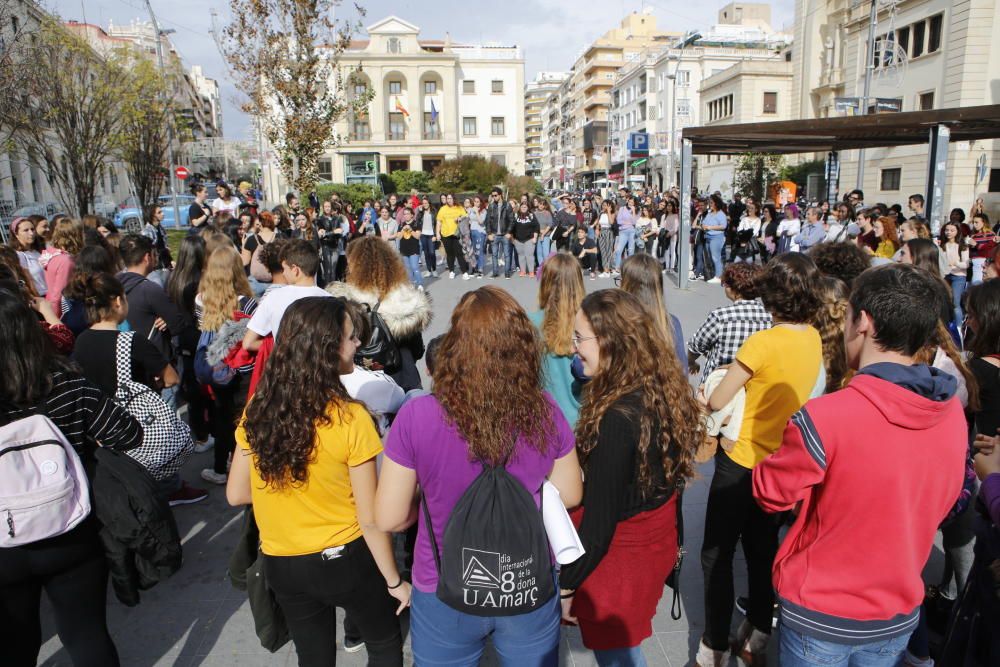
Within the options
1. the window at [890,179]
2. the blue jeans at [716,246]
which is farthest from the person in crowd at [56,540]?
the window at [890,179]

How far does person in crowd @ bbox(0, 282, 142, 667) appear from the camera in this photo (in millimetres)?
2154

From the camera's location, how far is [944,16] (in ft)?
90.1

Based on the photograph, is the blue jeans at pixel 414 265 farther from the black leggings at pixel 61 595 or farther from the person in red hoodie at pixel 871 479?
the person in red hoodie at pixel 871 479

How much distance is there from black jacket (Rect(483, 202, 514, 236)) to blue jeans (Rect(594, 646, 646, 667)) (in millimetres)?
12694

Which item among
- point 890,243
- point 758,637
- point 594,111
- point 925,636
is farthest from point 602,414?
point 594,111

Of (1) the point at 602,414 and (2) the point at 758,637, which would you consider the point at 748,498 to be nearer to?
(2) the point at 758,637

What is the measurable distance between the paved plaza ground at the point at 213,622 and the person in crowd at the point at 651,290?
83cm

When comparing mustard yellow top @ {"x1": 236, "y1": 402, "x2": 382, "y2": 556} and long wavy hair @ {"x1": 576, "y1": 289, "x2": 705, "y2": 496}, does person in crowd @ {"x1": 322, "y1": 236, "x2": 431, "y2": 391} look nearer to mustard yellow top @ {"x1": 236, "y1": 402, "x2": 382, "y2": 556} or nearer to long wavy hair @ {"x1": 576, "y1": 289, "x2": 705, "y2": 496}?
mustard yellow top @ {"x1": 236, "y1": 402, "x2": 382, "y2": 556}

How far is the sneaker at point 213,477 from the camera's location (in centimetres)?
473

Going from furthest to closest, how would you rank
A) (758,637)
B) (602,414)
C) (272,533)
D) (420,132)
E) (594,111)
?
(594,111), (420,132), (758,637), (272,533), (602,414)

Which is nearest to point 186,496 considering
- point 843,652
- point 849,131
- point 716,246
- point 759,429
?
point 759,429

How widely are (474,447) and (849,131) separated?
1131 centimetres

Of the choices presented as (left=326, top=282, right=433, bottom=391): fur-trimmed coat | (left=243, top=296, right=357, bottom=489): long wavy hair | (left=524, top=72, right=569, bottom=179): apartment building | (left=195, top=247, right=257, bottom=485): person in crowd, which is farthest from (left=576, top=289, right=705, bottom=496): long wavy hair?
(left=524, top=72, right=569, bottom=179): apartment building

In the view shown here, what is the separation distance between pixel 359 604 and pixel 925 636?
2301 mm
